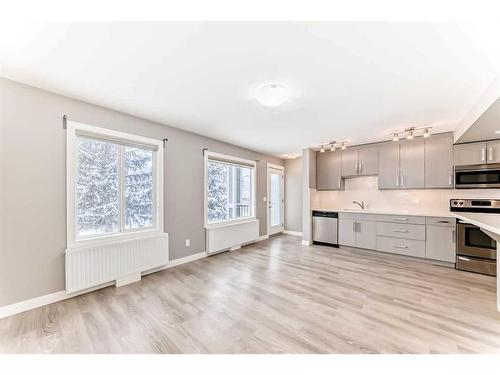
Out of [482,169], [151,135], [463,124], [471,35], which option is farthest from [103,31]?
[482,169]

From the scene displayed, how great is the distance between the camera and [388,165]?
14.3ft

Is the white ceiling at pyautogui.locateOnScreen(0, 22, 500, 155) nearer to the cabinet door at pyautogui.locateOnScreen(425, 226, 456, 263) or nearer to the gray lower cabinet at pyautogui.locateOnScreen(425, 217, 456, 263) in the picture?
the gray lower cabinet at pyautogui.locateOnScreen(425, 217, 456, 263)

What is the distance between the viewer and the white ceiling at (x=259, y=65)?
1404mm

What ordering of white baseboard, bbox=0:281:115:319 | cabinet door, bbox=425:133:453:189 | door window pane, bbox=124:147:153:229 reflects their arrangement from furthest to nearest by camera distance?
cabinet door, bbox=425:133:453:189
door window pane, bbox=124:147:153:229
white baseboard, bbox=0:281:115:319

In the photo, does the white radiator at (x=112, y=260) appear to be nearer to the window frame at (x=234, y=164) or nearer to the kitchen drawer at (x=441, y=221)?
the window frame at (x=234, y=164)

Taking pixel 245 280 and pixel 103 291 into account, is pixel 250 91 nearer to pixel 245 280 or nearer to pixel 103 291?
pixel 245 280

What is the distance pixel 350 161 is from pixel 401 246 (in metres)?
1.98

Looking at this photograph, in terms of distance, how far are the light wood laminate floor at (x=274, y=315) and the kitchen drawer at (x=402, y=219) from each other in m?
0.84

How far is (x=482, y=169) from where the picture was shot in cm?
343

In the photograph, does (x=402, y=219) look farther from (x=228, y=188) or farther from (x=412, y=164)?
(x=228, y=188)

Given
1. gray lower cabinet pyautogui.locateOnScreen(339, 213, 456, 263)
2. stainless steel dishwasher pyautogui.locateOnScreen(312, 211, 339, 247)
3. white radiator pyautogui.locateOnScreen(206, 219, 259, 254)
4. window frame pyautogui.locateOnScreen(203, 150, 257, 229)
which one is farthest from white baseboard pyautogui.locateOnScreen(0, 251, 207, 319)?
gray lower cabinet pyautogui.locateOnScreen(339, 213, 456, 263)

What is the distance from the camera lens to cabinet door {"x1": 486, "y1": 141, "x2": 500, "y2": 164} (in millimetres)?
3277

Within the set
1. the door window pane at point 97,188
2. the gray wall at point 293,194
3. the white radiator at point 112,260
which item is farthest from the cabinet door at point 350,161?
the door window pane at point 97,188
